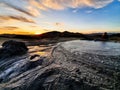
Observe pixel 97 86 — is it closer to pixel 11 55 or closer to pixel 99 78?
pixel 99 78

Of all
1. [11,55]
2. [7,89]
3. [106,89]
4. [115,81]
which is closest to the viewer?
[106,89]

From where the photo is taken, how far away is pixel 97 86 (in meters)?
4.38

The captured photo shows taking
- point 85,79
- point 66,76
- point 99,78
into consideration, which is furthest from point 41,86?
point 99,78

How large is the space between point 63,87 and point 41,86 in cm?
78

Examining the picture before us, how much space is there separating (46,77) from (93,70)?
1.96 m

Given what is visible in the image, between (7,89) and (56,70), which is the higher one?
(56,70)

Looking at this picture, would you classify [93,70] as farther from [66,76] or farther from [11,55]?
[11,55]

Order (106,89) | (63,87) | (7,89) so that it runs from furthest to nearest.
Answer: (7,89)
(63,87)
(106,89)

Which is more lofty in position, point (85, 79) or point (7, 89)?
point (85, 79)

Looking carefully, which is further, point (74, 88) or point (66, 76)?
point (66, 76)

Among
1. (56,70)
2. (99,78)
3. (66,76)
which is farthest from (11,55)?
(99,78)

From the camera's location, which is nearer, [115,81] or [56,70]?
[115,81]

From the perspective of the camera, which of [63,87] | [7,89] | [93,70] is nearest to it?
[63,87]

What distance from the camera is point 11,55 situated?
12266mm
